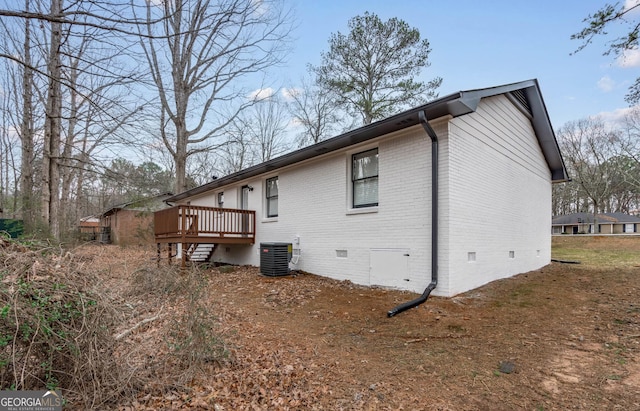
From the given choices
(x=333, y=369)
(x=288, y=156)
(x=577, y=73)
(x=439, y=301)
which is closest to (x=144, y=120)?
(x=288, y=156)

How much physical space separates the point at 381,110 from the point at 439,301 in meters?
13.4

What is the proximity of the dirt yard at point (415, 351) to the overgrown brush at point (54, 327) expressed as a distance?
39 cm

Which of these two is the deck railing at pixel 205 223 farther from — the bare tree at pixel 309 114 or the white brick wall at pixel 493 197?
the bare tree at pixel 309 114

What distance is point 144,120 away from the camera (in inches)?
267

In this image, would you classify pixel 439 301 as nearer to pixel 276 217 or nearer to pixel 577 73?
pixel 276 217

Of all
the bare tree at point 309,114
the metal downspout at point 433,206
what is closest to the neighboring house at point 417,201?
the metal downspout at point 433,206

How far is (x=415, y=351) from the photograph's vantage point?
3.84 m

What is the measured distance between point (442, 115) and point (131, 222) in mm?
24824

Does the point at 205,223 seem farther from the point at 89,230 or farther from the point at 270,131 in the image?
the point at 89,230

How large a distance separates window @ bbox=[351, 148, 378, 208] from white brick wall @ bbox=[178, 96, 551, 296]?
180 mm

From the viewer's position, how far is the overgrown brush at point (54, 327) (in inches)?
81.6

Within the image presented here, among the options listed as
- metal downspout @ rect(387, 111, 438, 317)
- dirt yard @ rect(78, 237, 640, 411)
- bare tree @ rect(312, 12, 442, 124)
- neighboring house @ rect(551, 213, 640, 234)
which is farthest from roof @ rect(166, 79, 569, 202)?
neighboring house @ rect(551, 213, 640, 234)

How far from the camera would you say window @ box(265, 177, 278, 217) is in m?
10.4

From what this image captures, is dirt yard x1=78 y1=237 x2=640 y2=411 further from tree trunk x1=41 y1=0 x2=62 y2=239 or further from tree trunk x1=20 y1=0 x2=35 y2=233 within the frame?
tree trunk x1=20 y1=0 x2=35 y2=233
